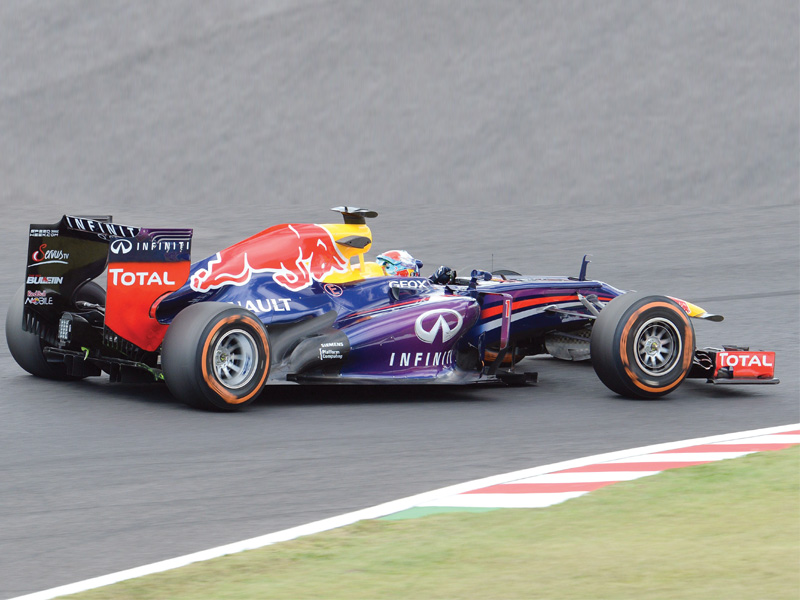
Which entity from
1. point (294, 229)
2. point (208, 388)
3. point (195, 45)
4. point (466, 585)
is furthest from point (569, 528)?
point (195, 45)

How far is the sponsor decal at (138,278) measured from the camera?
29.8 ft

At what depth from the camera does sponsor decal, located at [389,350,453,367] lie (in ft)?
31.4

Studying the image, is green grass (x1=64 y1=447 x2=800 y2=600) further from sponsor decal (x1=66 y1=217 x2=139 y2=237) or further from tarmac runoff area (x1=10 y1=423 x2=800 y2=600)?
sponsor decal (x1=66 y1=217 x2=139 y2=237)

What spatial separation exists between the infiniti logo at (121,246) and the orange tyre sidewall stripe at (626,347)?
12.4 feet

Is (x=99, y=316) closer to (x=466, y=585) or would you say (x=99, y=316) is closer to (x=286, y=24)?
(x=466, y=585)

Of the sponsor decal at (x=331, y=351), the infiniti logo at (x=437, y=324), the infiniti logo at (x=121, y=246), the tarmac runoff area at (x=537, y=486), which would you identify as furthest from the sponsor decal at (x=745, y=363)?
the infiniti logo at (x=121, y=246)

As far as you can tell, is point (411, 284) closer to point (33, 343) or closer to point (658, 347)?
point (658, 347)

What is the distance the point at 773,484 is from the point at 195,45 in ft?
112

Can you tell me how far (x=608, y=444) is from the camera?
785 centimetres

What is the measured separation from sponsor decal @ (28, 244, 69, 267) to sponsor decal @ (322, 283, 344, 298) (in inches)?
85.1

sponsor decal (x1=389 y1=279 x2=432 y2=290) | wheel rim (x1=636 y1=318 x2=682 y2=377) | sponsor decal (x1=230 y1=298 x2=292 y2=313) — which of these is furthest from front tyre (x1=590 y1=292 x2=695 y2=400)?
sponsor decal (x1=230 y1=298 x2=292 y2=313)

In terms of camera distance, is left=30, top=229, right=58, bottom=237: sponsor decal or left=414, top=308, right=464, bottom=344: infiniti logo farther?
left=30, top=229, right=58, bottom=237: sponsor decal

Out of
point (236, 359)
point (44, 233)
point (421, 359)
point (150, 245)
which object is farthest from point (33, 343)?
point (421, 359)

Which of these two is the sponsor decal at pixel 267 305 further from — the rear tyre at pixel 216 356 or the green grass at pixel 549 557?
the green grass at pixel 549 557
